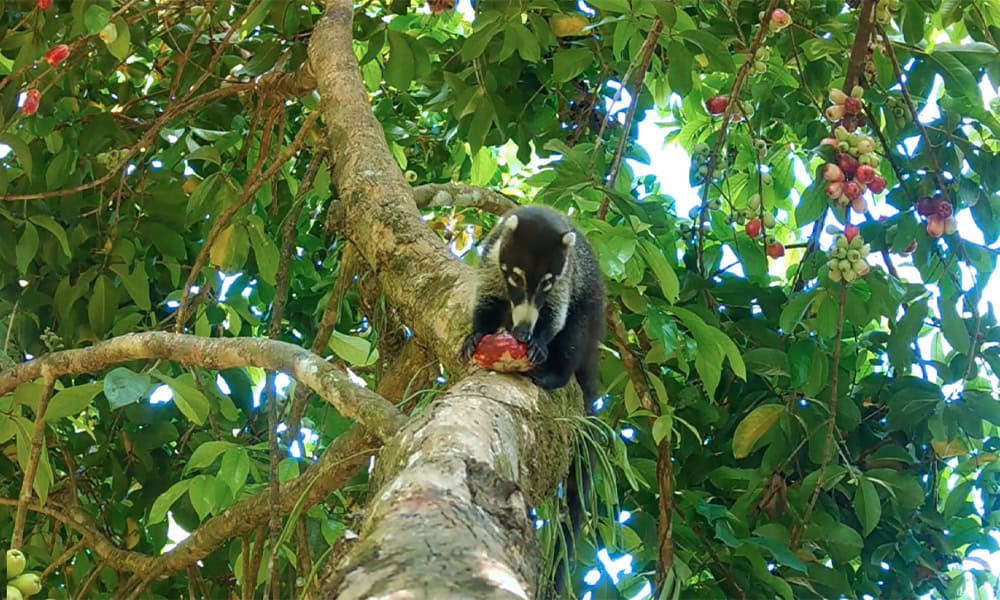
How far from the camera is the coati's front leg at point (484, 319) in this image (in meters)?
2.91

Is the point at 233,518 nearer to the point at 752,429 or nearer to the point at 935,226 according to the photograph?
the point at 752,429

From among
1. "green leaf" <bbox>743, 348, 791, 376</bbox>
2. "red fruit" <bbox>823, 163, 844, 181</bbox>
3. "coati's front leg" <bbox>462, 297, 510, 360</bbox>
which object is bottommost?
"green leaf" <bbox>743, 348, 791, 376</bbox>

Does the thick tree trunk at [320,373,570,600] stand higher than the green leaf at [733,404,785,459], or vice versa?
the thick tree trunk at [320,373,570,600]

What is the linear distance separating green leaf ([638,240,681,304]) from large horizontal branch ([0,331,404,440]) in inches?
43.6

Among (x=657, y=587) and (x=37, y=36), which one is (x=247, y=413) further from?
(x=657, y=587)

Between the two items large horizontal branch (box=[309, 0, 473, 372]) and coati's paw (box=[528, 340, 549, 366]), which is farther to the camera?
large horizontal branch (box=[309, 0, 473, 372])

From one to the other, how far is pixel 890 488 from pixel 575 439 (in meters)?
1.78

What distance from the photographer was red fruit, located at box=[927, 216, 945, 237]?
382 centimetres

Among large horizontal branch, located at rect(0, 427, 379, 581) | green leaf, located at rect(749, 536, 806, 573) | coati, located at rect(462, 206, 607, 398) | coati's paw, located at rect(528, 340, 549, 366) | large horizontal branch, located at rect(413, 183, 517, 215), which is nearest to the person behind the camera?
coati's paw, located at rect(528, 340, 549, 366)

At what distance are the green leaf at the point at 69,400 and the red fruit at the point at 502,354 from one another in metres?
1.36

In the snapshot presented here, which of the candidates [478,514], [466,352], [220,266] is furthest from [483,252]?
[478,514]

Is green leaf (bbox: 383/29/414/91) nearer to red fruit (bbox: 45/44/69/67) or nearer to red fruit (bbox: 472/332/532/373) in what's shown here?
red fruit (bbox: 45/44/69/67)

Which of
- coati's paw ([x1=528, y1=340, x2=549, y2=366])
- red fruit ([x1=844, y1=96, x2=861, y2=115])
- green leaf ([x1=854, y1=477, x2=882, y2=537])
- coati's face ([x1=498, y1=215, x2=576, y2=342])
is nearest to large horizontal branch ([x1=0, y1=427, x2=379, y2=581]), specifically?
coati's paw ([x1=528, y1=340, x2=549, y2=366])

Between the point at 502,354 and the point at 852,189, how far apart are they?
5.32 ft
